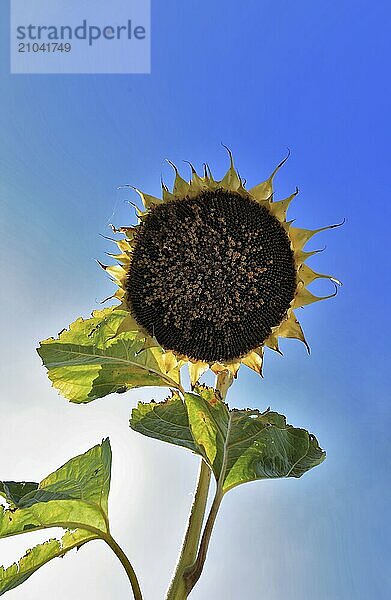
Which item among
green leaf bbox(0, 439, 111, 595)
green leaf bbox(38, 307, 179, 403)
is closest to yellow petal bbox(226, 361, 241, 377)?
green leaf bbox(38, 307, 179, 403)

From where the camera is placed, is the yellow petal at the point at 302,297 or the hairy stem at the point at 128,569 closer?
the hairy stem at the point at 128,569

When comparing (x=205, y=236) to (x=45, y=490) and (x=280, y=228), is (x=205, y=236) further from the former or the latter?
(x=45, y=490)

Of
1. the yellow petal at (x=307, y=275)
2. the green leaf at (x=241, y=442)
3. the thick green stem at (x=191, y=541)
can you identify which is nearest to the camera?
the thick green stem at (x=191, y=541)

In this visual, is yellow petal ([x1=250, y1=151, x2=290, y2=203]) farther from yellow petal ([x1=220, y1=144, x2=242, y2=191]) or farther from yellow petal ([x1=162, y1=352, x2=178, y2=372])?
yellow petal ([x1=162, y1=352, x2=178, y2=372])

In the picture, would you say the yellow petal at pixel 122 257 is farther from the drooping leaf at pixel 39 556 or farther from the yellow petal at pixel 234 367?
the drooping leaf at pixel 39 556

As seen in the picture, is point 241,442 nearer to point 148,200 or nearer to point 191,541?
point 191,541

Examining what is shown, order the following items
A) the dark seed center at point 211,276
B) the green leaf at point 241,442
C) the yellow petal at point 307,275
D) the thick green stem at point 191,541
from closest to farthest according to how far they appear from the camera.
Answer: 1. the thick green stem at point 191,541
2. the green leaf at point 241,442
3. the dark seed center at point 211,276
4. the yellow petal at point 307,275

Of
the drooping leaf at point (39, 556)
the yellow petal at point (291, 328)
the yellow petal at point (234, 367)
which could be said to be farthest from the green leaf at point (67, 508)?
the yellow petal at point (291, 328)
